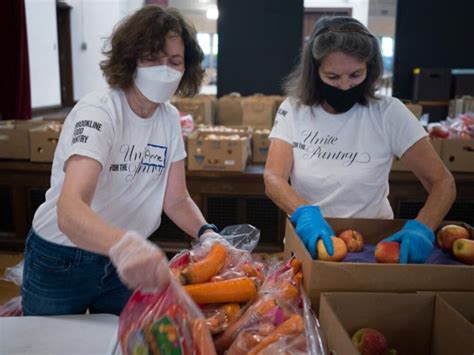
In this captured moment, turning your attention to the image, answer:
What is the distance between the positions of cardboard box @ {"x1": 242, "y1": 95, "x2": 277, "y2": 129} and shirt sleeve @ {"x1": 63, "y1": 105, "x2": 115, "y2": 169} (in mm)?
2730

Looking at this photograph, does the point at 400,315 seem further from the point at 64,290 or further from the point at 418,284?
the point at 64,290

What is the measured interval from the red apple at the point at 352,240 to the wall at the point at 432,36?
173 inches

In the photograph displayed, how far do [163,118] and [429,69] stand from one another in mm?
4572

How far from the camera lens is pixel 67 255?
124 cm

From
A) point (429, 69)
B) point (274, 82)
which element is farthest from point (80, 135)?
point (429, 69)

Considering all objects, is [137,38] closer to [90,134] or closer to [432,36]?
[90,134]

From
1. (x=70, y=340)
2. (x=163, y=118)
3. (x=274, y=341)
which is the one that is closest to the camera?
(x=274, y=341)

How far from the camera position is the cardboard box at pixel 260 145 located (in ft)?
10.6

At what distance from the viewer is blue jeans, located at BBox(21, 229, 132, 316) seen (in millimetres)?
1237

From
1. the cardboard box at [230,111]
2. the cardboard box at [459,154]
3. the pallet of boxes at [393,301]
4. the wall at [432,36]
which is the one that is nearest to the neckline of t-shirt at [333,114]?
the pallet of boxes at [393,301]

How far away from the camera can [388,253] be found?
1.06 m

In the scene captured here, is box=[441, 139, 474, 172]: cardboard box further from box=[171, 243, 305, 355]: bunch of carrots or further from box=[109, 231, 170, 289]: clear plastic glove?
box=[109, 231, 170, 289]: clear plastic glove

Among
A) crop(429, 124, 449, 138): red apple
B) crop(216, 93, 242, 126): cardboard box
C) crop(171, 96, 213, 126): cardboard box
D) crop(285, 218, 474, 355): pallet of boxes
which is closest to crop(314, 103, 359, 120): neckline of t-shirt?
crop(285, 218, 474, 355): pallet of boxes

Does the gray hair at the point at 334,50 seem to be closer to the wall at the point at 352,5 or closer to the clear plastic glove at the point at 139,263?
the clear plastic glove at the point at 139,263
